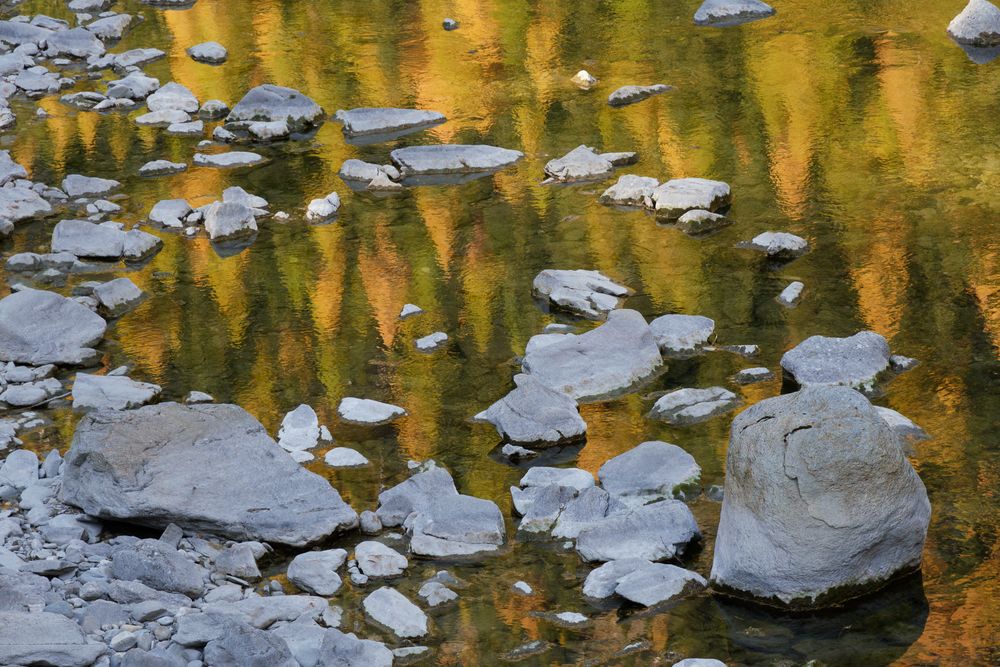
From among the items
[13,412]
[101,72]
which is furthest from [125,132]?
[13,412]

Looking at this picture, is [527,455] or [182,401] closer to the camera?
[527,455]

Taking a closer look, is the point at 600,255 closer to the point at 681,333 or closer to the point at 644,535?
the point at 681,333

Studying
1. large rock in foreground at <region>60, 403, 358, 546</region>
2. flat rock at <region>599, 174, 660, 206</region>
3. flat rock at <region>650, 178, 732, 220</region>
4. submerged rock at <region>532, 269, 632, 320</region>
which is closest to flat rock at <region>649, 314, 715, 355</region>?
submerged rock at <region>532, 269, 632, 320</region>

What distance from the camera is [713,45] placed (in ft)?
36.7

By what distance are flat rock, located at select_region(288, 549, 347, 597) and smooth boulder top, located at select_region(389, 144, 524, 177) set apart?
4.57 m

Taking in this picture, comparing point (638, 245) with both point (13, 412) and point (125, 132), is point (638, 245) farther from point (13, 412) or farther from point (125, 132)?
point (125, 132)

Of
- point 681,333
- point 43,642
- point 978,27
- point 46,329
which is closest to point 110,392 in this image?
A: point 46,329

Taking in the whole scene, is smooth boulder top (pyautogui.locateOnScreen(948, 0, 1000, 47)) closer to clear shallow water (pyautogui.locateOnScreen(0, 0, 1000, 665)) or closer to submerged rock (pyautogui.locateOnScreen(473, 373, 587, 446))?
clear shallow water (pyautogui.locateOnScreen(0, 0, 1000, 665))

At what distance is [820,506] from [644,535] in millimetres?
708

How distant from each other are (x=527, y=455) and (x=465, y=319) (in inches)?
58.4

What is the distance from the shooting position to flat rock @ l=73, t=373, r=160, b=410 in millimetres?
6191

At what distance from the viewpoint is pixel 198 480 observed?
514 centimetres

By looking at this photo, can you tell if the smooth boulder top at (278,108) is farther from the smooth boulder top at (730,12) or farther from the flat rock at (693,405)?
the flat rock at (693,405)

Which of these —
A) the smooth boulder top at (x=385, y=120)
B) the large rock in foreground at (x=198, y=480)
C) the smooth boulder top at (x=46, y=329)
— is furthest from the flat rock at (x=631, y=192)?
the large rock in foreground at (x=198, y=480)
